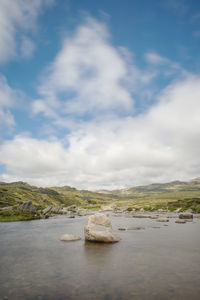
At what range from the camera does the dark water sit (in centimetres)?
1427

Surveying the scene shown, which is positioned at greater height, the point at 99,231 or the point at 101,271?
the point at 99,231

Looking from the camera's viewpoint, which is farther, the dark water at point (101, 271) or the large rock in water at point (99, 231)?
the large rock in water at point (99, 231)

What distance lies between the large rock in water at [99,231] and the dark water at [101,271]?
1.62 m

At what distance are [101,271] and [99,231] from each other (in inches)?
511

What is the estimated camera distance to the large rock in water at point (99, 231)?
3086cm

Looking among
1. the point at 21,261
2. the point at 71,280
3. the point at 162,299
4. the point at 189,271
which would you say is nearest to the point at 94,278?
the point at 71,280

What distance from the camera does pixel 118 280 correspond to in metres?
16.4

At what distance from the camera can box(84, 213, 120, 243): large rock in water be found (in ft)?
101

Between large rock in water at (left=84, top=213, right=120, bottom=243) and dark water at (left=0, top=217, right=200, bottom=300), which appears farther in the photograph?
large rock in water at (left=84, top=213, right=120, bottom=243)

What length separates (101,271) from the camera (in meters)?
18.7

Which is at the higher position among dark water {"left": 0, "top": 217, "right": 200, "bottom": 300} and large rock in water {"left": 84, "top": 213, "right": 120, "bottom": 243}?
large rock in water {"left": 84, "top": 213, "right": 120, "bottom": 243}

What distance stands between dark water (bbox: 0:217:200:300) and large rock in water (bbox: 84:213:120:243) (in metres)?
1.62

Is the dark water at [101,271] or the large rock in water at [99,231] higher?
the large rock in water at [99,231]

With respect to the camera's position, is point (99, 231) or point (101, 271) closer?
point (101, 271)
